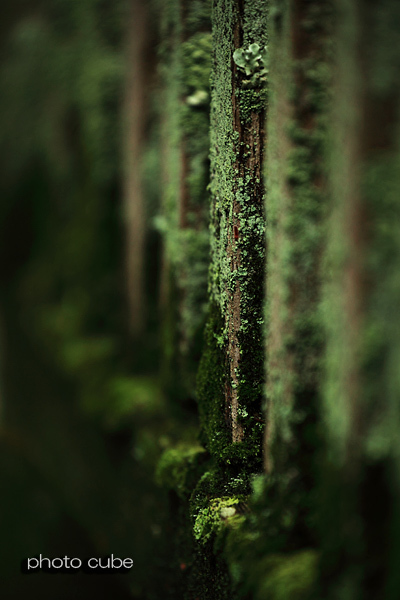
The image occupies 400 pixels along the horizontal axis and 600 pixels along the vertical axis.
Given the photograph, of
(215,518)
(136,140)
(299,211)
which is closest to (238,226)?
(299,211)

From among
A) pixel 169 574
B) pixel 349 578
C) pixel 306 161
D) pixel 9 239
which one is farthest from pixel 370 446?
pixel 9 239

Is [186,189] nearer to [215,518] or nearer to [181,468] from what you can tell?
[181,468]

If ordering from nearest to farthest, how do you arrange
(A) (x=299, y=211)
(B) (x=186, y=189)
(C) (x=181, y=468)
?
(A) (x=299, y=211) < (C) (x=181, y=468) < (B) (x=186, y=189)

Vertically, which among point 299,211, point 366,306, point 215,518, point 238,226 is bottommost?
point 215,518

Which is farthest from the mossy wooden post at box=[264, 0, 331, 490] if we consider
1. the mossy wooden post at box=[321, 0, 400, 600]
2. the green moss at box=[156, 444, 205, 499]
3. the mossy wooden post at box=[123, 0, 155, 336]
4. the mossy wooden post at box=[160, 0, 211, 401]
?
the mossy wooden post at box=[123, 0, 155, 336]

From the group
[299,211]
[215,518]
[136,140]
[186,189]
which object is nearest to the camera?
[299,211]

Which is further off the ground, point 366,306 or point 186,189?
point 186,189

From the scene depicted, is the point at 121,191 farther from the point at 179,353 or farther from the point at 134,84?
the point at 179,353
